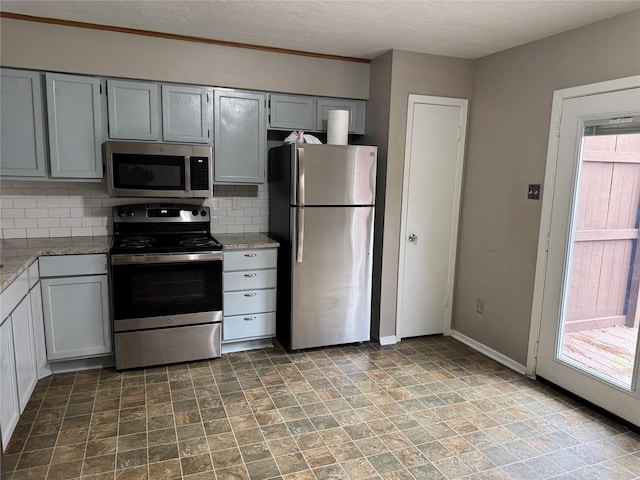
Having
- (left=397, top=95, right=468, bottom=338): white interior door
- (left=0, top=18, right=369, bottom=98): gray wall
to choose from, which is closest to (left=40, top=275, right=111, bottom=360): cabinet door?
(left=0, top=18, right=369, bottom=98): gray wall

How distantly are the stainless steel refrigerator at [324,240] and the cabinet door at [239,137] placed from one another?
193 millimetres

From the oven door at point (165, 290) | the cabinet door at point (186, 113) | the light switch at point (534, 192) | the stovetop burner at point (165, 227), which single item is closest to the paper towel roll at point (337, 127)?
the cabinet door at point (186, 113)

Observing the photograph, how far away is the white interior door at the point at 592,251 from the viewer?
2.61m

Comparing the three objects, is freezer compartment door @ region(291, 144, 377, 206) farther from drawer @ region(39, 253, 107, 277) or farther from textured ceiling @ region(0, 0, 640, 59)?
drawer @ region(39, 253, 107, 277)

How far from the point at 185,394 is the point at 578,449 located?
2.36 meters

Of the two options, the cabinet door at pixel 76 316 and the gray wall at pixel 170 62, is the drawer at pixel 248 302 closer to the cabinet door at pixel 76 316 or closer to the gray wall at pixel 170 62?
the cabinet door at pixel 76 316

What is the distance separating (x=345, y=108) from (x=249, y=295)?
1825mm

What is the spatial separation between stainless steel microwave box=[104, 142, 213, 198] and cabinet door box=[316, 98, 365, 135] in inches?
40.5

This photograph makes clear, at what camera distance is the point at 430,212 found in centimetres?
383

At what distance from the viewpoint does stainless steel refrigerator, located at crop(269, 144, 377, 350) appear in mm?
3371

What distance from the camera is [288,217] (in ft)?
11.3

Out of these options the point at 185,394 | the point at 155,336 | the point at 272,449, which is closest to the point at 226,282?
the point at 155,336

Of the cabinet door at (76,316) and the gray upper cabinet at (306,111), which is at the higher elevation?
the gray upper cabinet at (306,111)

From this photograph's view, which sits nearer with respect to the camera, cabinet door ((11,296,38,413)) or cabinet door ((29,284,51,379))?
cabinet door ((11,296,38,413))
